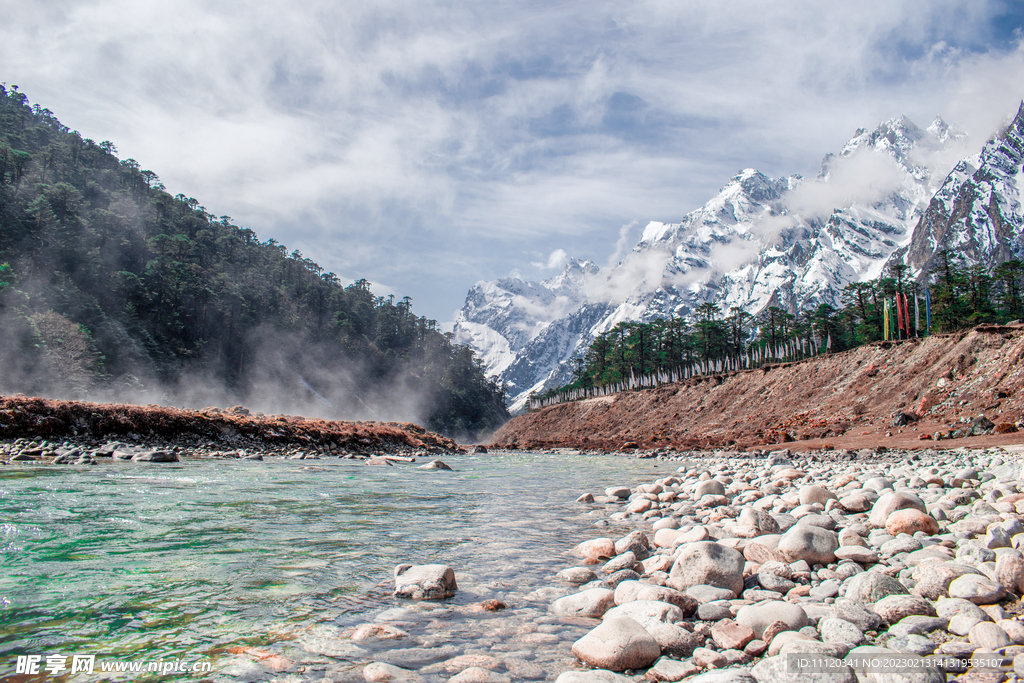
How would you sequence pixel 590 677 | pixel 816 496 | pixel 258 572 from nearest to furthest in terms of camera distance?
pixel 590 677 < pixel 258 572 < pixel 816 496

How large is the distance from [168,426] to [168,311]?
243 feet

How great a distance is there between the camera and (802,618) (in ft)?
12.2

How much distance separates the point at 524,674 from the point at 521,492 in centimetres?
1099

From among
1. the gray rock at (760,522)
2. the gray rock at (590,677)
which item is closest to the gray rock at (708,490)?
the gray rock at (760,522)

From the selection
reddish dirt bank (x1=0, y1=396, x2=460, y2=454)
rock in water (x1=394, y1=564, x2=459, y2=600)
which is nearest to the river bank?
rock in water (x1=394, y1=564, x2=459, y2=600)

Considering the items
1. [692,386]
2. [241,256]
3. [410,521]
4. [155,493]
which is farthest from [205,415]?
[241,256]

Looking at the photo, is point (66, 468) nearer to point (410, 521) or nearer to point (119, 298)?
point (410, 521)

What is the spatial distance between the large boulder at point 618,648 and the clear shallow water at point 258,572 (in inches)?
11.0

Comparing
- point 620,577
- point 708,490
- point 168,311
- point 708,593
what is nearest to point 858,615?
point 708,593

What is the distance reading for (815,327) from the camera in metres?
91.1

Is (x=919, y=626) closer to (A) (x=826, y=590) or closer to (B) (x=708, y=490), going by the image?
(A) (x=826, y=590)

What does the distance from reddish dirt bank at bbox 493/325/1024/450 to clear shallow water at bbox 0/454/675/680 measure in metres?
21.8

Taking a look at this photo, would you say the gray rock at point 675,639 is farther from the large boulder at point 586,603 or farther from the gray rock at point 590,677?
the large boulder at point 586,603

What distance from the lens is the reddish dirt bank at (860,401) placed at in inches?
1043
